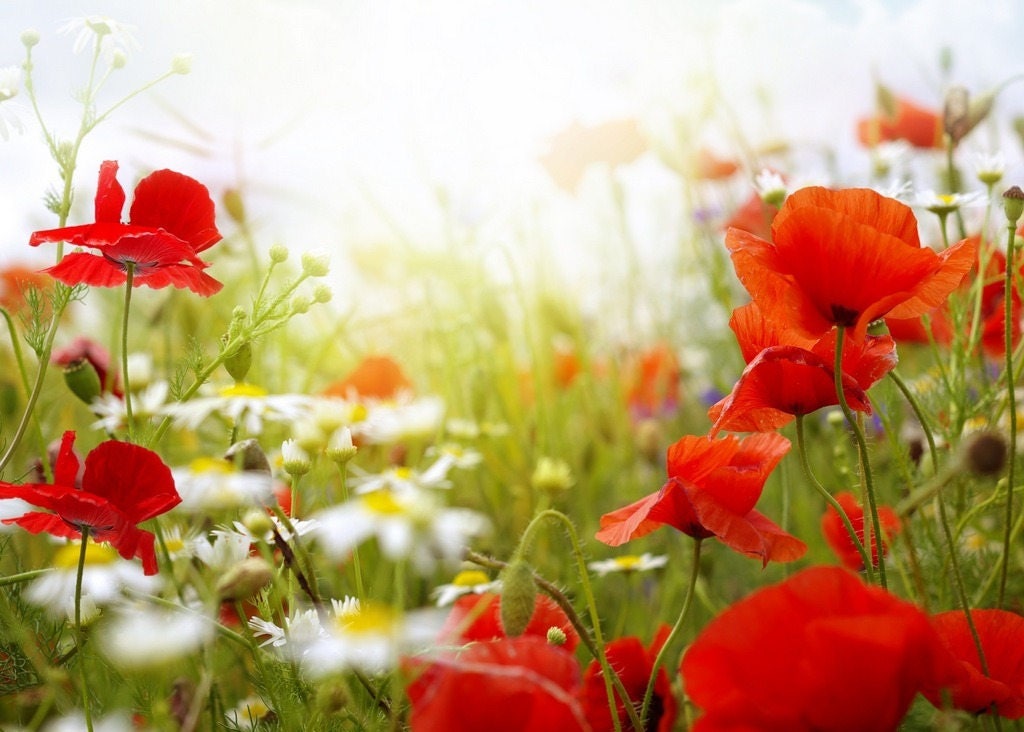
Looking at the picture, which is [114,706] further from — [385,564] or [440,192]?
[440,192]

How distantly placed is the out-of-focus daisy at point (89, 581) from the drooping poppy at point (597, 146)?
0.89 meters

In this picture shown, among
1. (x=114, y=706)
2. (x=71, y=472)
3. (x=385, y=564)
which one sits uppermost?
(x=71, y=472)

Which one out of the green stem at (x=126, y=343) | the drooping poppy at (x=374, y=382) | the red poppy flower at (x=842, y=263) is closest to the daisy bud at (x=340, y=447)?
the green stem at (x=126, y=343)

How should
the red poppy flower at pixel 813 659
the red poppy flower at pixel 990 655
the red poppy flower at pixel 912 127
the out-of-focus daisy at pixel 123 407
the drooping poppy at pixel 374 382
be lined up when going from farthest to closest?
the red poppy flower at pixel 912 127, the drooping poppy at pixel 374 382, the out-of-focus daisy at pixel 123 407, the red poppy flower at pixel 990 655, the red poppy flower at pixel 813 659

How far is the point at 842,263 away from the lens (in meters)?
0.45

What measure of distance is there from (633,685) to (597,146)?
86 cm

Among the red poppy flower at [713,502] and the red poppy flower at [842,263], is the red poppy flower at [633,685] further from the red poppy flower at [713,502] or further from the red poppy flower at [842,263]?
the red poppy flower at [842,263]

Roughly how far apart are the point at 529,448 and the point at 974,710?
0.77m

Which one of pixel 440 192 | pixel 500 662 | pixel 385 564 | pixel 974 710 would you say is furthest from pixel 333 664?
pixel 440 192

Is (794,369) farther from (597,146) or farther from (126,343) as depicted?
(597,146)

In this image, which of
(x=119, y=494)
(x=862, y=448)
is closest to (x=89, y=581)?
(x=119, y=494)

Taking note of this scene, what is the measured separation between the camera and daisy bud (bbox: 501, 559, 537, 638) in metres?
0.42

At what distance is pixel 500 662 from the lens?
13.8 inches

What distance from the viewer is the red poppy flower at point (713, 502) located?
476 millimetres
